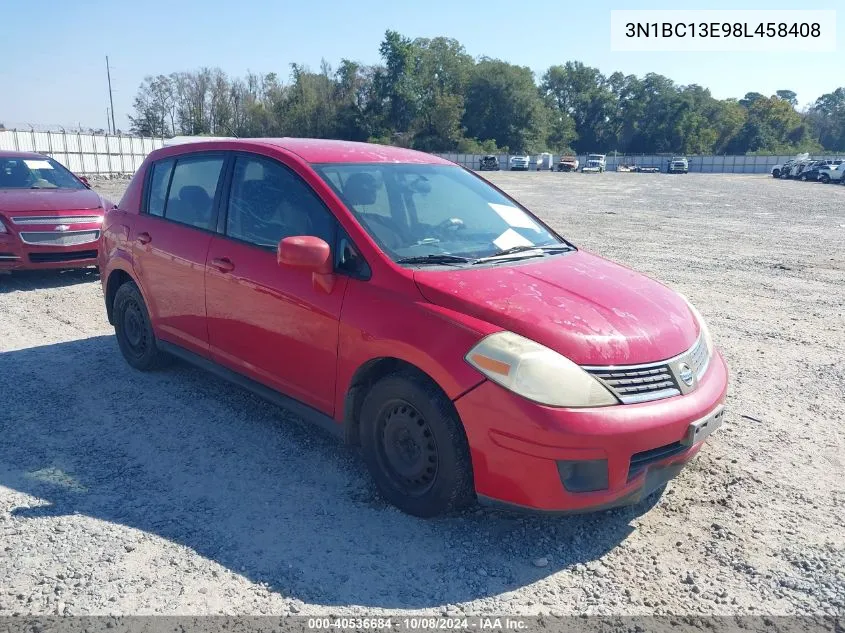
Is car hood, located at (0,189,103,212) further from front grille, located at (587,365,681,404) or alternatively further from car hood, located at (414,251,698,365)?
front grille, located at (587,365,681,404)

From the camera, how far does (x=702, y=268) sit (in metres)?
10.6

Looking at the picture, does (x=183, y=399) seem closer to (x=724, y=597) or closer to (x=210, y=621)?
(x=210, y=621)

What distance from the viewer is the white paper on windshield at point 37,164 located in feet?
31.5

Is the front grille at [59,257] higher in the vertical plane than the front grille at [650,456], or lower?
higher

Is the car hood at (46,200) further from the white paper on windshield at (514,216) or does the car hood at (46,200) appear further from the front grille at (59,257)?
the white paper on windshield at (514,216)

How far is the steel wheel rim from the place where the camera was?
3.24 meters

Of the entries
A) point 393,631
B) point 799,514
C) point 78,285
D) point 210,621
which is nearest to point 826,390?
point 799,514

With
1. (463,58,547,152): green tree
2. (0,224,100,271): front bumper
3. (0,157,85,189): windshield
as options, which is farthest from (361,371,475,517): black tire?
(463,58,547,152): green tree

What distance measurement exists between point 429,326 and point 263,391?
1495 mm

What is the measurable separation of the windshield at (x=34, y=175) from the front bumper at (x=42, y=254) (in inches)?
59.0

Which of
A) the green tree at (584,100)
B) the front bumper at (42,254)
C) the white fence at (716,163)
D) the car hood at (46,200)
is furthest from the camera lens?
the green tree at (584,100)

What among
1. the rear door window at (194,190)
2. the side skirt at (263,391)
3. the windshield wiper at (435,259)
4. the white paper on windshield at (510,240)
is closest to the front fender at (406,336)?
the side skirt at (263,391)

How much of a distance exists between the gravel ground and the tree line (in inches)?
3442

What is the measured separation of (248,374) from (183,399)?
36.9 inches
